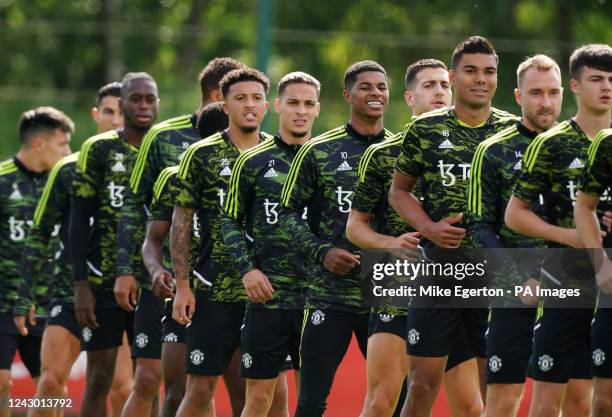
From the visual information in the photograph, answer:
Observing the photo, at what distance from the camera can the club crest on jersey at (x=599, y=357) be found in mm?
8398

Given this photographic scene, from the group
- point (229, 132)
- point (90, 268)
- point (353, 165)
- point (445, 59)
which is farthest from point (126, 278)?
point (445, 59)

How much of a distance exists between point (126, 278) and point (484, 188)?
328cm

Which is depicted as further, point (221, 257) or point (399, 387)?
point (221, 257)

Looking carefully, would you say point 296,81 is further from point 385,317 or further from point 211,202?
point 385,317

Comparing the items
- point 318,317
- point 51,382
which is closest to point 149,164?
point 51,382

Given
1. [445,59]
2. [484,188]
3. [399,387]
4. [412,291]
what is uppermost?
[445,59]

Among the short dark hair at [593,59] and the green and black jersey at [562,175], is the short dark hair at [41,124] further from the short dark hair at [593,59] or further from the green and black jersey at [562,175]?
the short dark hair at [593,59]

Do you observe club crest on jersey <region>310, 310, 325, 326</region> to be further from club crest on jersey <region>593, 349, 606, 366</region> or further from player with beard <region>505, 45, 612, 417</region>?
club crest on jersey <region>593, 349, 606, 366</region>

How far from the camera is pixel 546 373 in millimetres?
8750

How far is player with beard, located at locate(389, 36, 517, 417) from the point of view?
9367 millimetres

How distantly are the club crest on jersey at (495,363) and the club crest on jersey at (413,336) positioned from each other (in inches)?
21.2

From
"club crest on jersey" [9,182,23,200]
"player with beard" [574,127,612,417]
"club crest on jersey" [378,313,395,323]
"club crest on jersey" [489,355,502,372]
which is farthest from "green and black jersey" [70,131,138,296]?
"player with beard" [574,127,612,417]

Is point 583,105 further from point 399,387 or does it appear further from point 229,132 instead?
point 229,132

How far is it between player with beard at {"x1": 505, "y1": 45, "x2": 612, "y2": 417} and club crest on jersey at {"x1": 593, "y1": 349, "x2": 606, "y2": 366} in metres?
0.32
